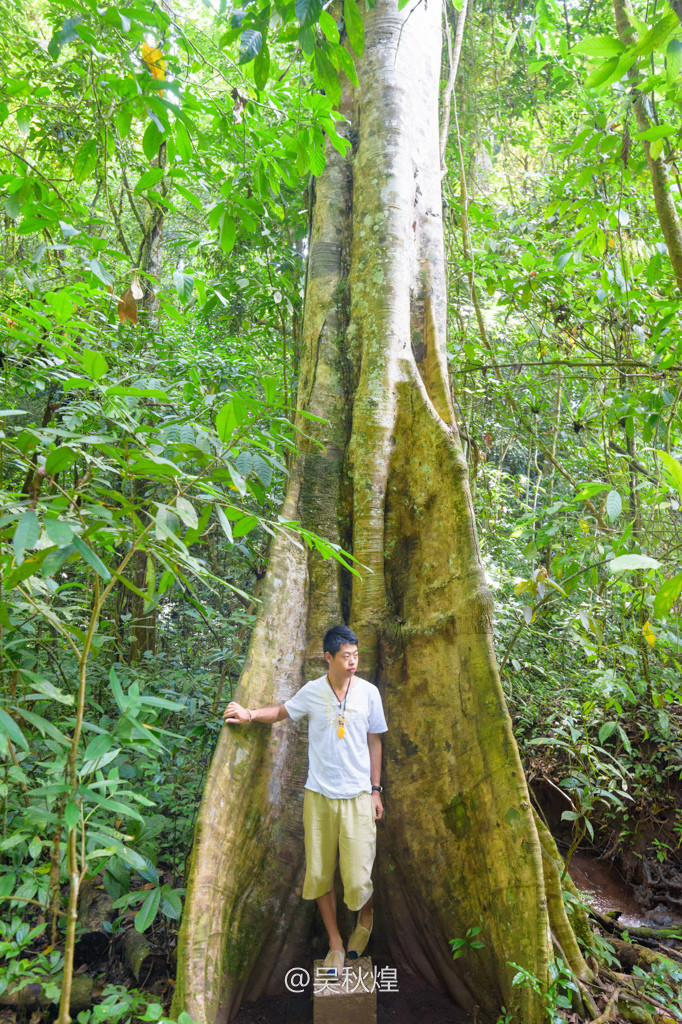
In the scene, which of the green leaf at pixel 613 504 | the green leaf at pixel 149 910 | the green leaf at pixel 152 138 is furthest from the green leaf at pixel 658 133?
the green leaf at pixel 149 910

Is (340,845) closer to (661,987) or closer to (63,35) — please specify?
(661,987)

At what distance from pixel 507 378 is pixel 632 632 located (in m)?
2.30

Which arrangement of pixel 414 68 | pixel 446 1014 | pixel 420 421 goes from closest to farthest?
pixel 446 1014, pixel 420 421, pixel 414 68

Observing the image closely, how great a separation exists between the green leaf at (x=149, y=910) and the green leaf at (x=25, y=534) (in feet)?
5.36

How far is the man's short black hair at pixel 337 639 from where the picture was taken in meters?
2.81

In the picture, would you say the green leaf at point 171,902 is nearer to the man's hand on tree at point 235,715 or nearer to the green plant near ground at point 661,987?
the man's hand on tree at point 235,715

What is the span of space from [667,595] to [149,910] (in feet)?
7.04

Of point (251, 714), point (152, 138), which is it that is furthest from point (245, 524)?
point (152, 138)

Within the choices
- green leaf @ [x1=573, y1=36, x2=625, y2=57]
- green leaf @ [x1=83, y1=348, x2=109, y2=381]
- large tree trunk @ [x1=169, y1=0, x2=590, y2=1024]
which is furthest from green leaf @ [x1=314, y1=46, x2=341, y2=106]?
large tree trunk @ [x1=169, y1=0, x2=590, y2=1024]

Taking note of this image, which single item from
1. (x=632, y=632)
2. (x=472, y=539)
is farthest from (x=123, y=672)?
(x=632, y=632)

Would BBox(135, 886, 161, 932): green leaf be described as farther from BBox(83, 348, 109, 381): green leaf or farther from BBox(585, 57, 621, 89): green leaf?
BBox(585, 57, 621, 89): green leaf

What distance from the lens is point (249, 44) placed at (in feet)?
6.29

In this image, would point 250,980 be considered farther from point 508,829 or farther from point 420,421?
point 420,421

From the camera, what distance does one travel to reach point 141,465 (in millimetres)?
1702
